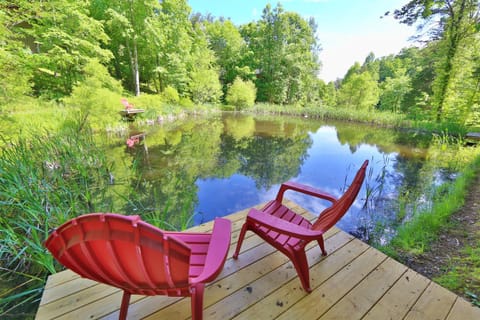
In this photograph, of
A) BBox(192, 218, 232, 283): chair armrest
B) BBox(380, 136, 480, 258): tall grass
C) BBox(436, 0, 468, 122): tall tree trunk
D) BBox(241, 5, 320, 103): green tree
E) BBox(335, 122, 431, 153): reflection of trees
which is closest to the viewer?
BBox(192, 218, 232, 283): chair armrest

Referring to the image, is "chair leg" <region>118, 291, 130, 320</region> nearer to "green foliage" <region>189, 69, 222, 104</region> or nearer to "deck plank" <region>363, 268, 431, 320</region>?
"deck plank" <region>363, 268, 431, 320</region>

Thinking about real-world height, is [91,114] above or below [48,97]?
below

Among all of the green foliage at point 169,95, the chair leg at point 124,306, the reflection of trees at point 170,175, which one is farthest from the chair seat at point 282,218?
the green foliage at point 169,95

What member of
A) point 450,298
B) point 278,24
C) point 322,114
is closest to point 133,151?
point 450,298

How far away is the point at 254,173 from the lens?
4359mm

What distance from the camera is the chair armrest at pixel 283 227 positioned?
1.15 metres

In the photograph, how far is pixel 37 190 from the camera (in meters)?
1.96

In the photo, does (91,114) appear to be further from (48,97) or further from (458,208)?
(458,208)

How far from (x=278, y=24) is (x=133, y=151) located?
61.1 ft

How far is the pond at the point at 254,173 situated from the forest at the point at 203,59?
204 centimetres

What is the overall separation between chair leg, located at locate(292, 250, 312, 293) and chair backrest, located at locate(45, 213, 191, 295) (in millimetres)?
711

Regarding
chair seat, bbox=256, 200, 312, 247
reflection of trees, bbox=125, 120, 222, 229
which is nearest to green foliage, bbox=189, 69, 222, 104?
reflection of trees, bbox=125, 120, 222, 229

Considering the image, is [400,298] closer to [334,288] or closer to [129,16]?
[334,288]

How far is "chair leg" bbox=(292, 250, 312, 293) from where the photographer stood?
1.23 m
